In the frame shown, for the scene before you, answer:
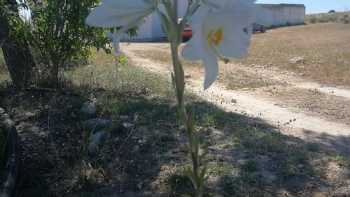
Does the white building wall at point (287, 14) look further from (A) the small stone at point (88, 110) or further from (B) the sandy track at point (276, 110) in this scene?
(A) the small stone at point (88, 110)

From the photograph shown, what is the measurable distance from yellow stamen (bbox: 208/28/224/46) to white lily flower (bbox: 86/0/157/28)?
18cm

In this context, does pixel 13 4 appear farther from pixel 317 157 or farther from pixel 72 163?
pixel 317 157

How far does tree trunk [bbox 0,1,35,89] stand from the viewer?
281 inches

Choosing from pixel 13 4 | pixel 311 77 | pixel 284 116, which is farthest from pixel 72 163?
pixel 311 77

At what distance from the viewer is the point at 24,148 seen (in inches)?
197

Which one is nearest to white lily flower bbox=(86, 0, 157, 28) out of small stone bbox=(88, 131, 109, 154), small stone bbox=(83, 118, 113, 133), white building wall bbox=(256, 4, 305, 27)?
small stone bbox=(88, 131, 109, 154)

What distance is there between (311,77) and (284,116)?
485 centimetres

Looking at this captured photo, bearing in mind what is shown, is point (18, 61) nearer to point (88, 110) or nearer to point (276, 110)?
point (88, 110)

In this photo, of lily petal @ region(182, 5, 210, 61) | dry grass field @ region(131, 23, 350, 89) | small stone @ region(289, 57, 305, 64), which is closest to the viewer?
lily petal @ region(182, 5, 210, 61)

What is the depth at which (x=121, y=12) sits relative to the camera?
1414mm

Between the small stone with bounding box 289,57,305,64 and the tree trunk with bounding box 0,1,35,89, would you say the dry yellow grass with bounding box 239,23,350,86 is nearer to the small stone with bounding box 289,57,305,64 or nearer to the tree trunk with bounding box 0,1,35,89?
the small stone with bounding box 289,57,305,64

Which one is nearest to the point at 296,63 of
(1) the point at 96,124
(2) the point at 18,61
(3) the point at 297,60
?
(3) the point at 297,60

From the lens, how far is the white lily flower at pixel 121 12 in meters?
1.40

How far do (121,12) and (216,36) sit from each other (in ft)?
0.91
